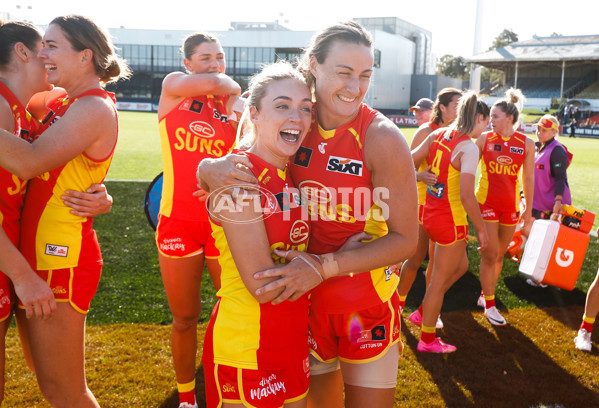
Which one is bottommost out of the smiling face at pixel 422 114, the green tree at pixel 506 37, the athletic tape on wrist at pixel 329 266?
the athletic tape on wrist at pixel 329 266

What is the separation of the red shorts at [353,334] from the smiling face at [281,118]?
74cm

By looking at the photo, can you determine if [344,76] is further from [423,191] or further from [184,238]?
[423,191]

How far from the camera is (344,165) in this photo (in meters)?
2.04

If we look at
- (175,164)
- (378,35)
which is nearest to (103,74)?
(175,164)

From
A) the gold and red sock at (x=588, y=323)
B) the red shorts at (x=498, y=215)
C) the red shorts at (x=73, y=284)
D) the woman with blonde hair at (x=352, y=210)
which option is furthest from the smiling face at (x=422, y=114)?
the red shorts at (x=73, y=284)

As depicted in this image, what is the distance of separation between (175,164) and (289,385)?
74.2 inches

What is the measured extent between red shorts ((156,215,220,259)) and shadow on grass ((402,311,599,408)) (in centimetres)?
211

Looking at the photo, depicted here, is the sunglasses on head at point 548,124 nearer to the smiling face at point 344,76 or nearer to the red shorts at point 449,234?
the red shorts at point 449,234

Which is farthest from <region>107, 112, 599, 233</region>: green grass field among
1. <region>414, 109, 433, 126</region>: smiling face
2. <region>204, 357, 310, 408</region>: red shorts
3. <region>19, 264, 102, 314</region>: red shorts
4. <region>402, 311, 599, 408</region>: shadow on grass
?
<region>19, 264, 102, 314</region>: red shorts

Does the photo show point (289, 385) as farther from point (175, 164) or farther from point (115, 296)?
point (115, 296)

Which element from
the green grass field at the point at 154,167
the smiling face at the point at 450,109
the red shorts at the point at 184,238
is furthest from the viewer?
the green grass field at the point at 154,167

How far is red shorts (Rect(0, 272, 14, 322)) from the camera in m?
2.07

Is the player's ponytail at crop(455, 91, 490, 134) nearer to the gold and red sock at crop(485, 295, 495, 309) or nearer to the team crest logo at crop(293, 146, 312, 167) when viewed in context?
the gold and red sock at crop(485, 295, 495, 309)

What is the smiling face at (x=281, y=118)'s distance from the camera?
1897 mm
